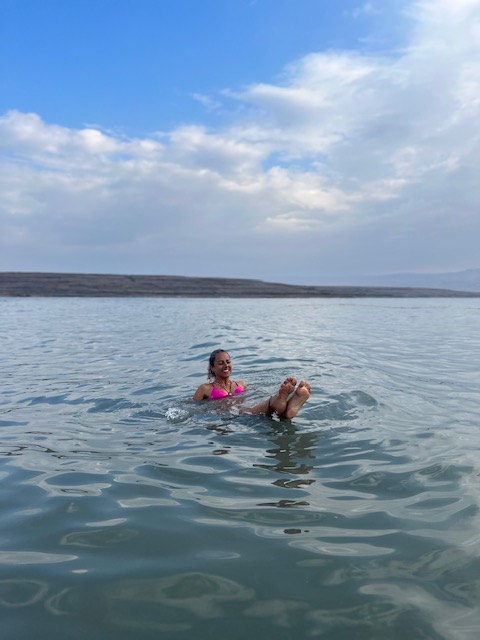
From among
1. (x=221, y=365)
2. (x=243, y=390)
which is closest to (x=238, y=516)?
(x=221, y=365)

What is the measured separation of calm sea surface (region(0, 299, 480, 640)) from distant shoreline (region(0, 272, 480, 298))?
65.3 metres

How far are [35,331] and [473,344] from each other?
18.0m

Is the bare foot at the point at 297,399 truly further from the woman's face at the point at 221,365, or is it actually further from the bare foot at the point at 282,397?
the woman's face at the point at 221,365

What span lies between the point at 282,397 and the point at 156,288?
7295 cm

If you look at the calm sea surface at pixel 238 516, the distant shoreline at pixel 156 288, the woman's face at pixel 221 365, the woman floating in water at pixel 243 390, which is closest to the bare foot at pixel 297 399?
the woman floating in water at pixel 243 390

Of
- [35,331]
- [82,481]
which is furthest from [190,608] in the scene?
[35,331]

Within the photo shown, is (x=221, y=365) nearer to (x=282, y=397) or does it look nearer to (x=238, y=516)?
(x=282, y=397)

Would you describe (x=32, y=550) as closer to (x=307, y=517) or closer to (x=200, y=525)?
(x=200, y=525)

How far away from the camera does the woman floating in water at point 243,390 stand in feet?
23.3

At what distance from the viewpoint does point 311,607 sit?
9.91ft

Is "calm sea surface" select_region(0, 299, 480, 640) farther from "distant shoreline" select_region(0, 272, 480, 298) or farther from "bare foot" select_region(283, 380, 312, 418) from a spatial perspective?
"distant shoreline" select_region(0, 272, 480, 298)

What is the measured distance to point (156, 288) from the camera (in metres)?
78.6

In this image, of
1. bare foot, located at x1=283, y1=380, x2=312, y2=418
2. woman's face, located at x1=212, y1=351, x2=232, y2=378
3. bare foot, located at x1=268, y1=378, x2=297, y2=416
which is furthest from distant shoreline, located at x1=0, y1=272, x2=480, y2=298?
bare foot, located at x1=283, y1=380, x2=312, y2=418

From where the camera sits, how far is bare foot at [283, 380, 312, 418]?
23.2ft
